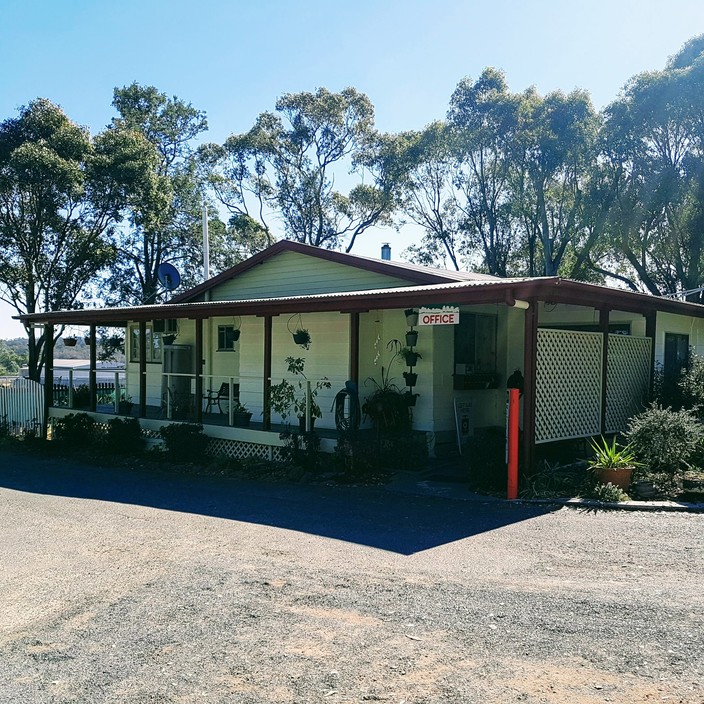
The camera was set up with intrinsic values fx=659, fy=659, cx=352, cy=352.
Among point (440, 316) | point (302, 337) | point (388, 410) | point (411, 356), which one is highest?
point (440, 316)

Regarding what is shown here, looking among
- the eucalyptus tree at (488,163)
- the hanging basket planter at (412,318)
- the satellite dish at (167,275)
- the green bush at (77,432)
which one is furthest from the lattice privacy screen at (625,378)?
the eucalyptus tree at (488,163)

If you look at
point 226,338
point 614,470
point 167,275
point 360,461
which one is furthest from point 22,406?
point 614,470

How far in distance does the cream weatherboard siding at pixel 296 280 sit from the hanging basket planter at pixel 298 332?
0.82 metres

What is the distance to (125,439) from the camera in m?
13.4

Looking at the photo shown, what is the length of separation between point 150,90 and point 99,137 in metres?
9.90

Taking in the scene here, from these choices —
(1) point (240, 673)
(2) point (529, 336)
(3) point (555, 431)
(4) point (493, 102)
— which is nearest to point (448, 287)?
(2) point (529, 336)

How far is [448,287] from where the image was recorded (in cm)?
883

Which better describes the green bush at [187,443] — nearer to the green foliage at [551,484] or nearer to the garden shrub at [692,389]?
the green foliage at [551,484]

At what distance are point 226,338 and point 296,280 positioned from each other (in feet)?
7.88

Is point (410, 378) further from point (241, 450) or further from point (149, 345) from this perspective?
point (149, 345)

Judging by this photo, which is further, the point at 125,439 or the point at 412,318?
the point at 125,439

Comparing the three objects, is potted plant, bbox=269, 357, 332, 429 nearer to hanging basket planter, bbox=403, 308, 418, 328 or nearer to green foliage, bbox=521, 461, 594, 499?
hanging basket planter, bbox=403, 308, 418, 328

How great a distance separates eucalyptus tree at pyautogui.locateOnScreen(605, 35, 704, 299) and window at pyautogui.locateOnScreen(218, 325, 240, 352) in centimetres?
1710

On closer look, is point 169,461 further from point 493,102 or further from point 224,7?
point 493,102
